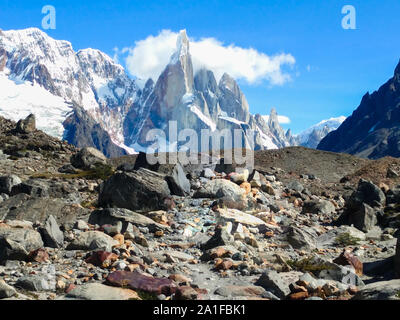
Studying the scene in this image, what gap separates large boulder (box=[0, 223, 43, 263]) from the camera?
36.4 ft

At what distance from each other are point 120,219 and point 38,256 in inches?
219

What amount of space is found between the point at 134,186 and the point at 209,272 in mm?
8393

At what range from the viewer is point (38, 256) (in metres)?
11.4

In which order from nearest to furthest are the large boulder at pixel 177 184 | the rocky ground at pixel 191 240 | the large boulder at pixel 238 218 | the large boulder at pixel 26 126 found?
1. the rocky ground at pixel 191 240
2. the large boulder at pixel 238 218
3. the large boulder at pixel 177 184
4. the large boulder at pixel 26 126

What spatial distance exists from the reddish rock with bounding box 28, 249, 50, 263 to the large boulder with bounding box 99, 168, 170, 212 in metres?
7.63

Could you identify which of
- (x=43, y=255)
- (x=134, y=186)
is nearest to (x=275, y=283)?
(x=43, y=255)

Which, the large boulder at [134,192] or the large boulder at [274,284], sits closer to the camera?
the large boulder at [274,284]

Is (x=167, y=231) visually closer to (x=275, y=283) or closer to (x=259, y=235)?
(x=259, y=235)

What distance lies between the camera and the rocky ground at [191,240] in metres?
9.90

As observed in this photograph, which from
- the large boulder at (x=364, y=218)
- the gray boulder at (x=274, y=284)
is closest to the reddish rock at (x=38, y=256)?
the gray boulder at (x=274, y=284)

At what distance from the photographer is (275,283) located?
1026 centimetres

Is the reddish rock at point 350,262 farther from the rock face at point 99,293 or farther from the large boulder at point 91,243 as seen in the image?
the large boulder at point 91,243

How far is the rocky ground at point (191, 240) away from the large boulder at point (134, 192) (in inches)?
1.9

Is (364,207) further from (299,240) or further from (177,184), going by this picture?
(177,184)
